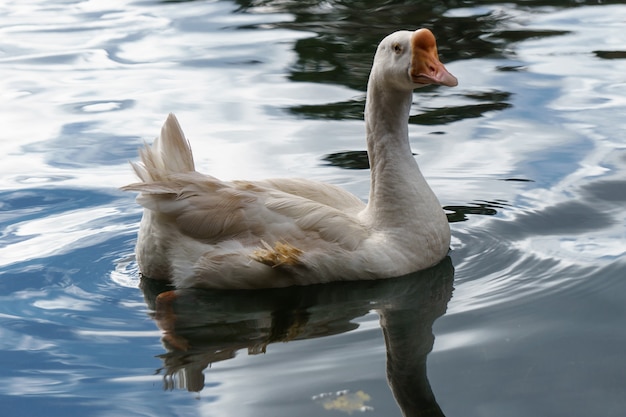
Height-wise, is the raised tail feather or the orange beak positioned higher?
the orange beak

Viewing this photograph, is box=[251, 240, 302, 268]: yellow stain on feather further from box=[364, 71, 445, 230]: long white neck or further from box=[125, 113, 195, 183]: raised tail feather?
box=[125, 113, 195, 183]: raised tail feather

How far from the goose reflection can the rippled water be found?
16 millimetres

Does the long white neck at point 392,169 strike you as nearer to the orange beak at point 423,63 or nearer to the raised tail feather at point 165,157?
the orange beak at point 423,63

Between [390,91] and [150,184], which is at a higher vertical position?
[390,91]

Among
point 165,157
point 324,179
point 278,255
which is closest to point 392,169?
point 278,255

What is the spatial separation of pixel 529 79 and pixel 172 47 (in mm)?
4213

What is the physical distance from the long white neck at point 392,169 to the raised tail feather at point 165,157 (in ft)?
3.73

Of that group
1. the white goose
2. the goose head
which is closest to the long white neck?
the white goose

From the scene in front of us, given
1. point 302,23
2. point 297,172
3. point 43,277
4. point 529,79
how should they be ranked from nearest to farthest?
point 43,277 → point 297,172 → point 529,79 → point 302,23

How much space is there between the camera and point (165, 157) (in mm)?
6395

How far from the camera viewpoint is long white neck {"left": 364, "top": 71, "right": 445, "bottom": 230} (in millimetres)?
6426

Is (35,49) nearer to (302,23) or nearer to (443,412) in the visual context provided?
(302,23)

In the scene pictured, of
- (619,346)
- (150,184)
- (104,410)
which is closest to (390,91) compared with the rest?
(150,184)

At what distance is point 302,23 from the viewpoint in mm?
13289
